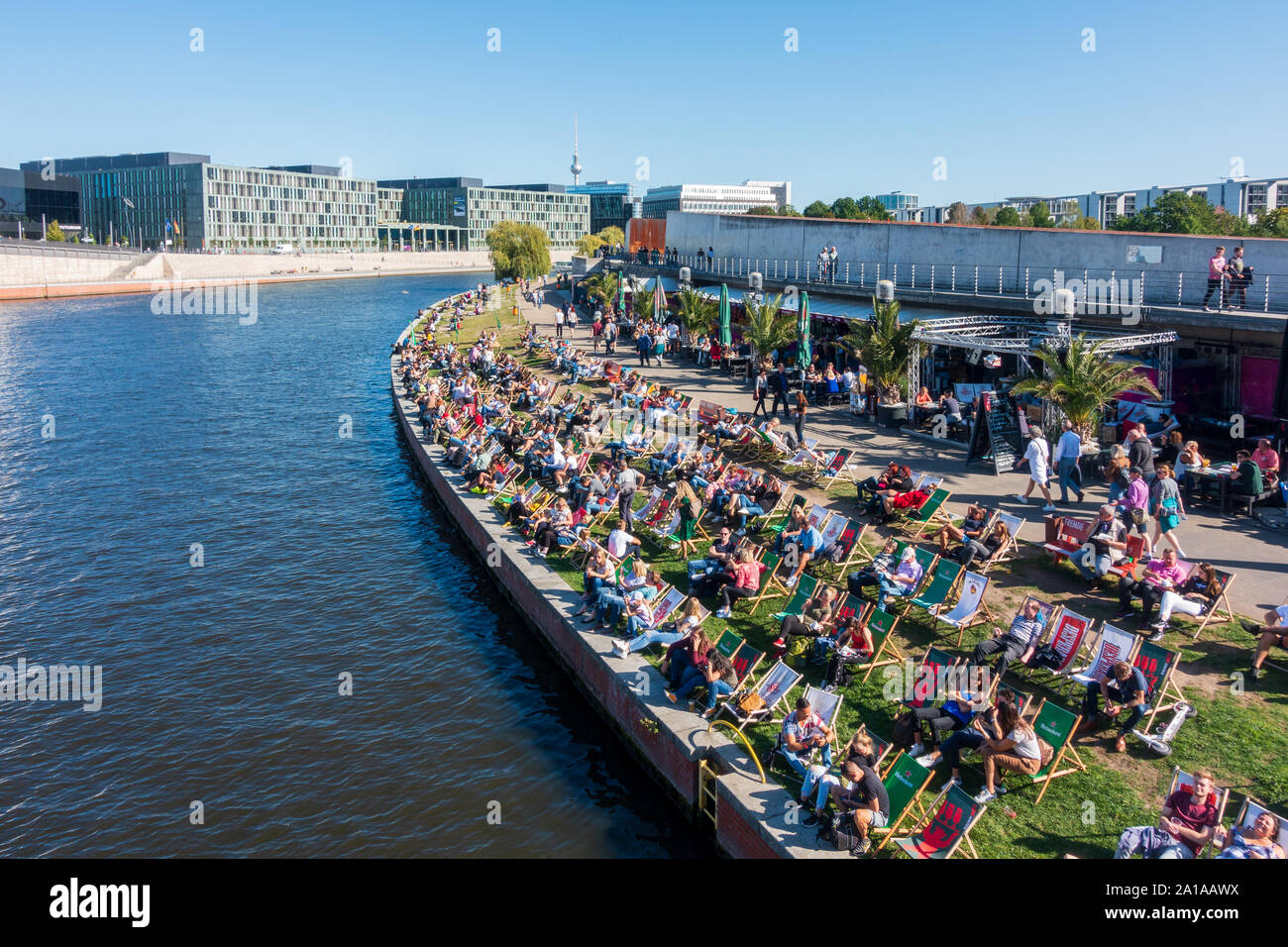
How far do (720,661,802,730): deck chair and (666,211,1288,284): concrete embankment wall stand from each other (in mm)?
15519

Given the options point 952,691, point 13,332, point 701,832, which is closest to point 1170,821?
point 952,691

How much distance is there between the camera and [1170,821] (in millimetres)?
7672

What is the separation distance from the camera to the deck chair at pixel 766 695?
34.0 ft

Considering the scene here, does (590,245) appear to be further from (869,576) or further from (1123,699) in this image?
(1123,699)

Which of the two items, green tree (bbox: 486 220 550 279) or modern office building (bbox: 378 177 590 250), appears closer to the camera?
green tree (bbox: 486 220 550 279)

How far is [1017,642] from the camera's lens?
1059 centimetres

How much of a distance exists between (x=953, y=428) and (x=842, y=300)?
11.3 metres

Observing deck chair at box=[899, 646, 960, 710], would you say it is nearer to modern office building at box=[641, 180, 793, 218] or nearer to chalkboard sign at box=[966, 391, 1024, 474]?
chalkboard sign at box=[966, 391, 1024, 474]

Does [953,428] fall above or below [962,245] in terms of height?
below

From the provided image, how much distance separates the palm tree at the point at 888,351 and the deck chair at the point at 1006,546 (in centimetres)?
897

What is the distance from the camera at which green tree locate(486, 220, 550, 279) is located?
233 ft

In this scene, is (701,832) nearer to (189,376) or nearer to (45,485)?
(45,485)

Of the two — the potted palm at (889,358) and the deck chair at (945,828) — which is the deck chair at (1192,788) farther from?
the potted palm at (889,358)

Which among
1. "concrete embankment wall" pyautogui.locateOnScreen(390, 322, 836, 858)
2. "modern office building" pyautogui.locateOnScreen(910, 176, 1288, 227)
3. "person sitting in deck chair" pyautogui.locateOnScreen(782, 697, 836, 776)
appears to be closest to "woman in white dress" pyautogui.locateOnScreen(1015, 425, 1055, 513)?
→ "concrete embankment wall" pyautogui.locateOnScreen(390, 322, 836, 858)
